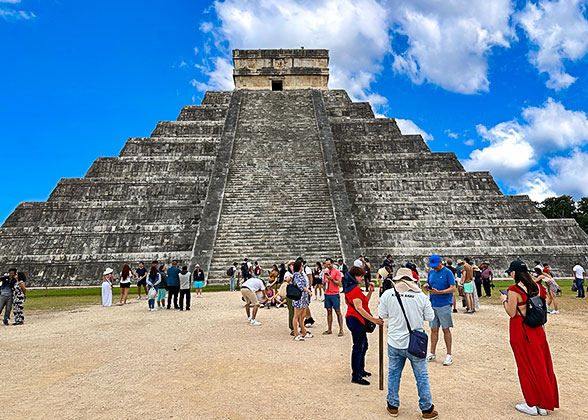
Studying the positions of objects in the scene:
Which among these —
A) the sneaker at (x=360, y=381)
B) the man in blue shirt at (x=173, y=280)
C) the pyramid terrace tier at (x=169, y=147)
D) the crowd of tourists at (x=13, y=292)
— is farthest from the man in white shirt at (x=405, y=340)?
the pyramid terrace tier at (x=169, y=147)

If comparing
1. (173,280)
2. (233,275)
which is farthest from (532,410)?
(233,275)

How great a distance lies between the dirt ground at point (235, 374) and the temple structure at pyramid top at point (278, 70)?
28053 mm

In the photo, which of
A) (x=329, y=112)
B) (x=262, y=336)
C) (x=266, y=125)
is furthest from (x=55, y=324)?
(x=329, y=112)

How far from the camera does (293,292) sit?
714cm

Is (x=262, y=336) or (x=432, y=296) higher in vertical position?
(x=432, y=296)

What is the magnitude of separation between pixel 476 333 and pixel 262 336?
4.08 meters

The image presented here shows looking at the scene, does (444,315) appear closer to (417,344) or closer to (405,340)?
(405,340)

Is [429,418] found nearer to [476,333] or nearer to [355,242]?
[476,333]

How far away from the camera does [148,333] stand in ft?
26.1

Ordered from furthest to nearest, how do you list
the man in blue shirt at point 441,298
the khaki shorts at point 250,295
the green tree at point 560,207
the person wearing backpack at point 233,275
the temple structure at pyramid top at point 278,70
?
1. the green tree at point 560,207
2. the temple structure at pyramid top at point 278,70
3. the person wearing backpack at point 233,275
4. the khaki shorts at point 250,295
5. the man in blue shirt at point 441,298

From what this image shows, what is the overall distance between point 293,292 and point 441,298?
8.35 ft

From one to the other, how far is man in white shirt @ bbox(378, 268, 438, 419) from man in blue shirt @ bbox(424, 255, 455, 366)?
176 centimetres

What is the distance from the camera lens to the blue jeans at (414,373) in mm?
3822

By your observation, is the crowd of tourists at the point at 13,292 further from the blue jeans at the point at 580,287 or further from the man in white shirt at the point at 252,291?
the blue jeans at the point at 580,287
